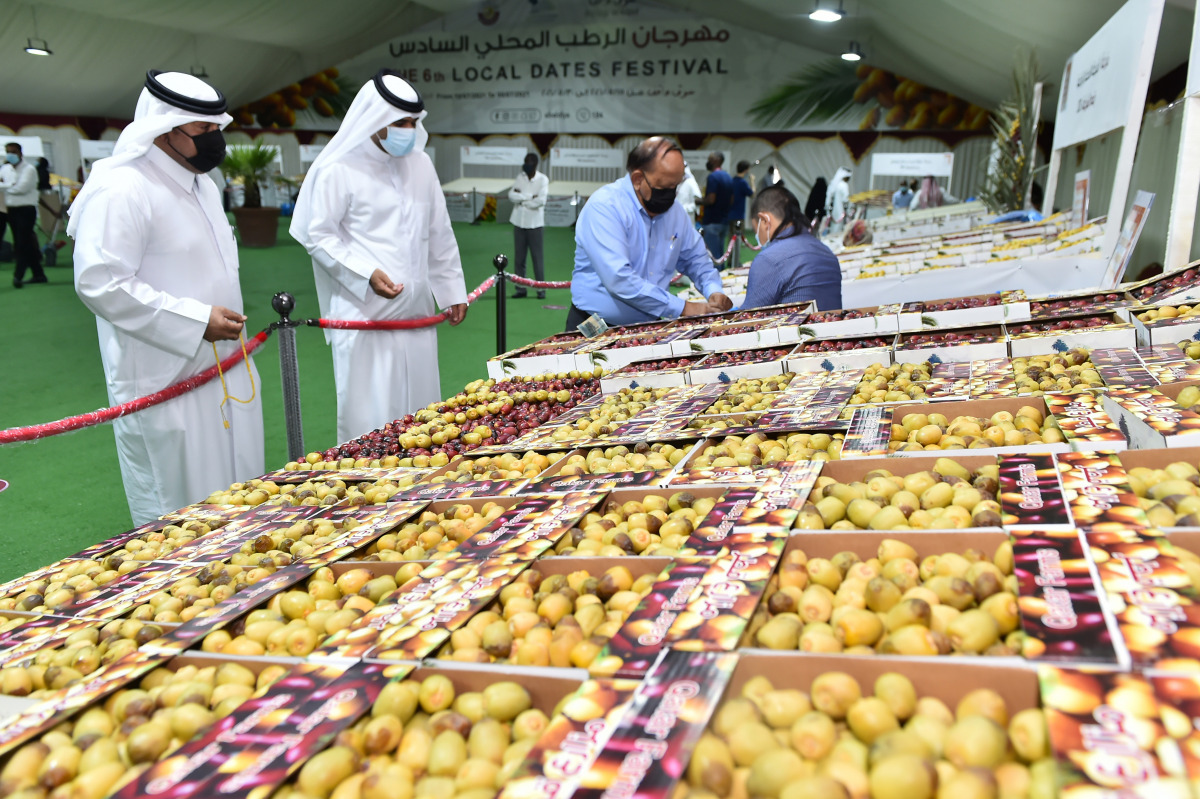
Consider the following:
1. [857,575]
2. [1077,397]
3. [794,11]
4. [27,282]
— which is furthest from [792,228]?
[794,11]

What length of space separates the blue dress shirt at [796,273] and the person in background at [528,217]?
6.86 meters

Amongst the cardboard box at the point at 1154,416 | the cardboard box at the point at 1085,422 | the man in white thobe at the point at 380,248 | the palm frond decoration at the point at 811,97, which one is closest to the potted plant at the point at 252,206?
the man in white thobe at the point at 380,248

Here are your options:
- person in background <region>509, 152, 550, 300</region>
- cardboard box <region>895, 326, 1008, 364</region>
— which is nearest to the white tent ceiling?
person in background <region>509, 152, 550, 300</region>

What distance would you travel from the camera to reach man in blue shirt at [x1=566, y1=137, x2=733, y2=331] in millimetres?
4211

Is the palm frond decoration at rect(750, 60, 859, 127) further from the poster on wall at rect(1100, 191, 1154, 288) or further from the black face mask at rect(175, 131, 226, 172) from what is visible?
the black face mask at rect(175, 131, 226, 172)

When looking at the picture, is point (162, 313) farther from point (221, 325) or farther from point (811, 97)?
point (811, 97)

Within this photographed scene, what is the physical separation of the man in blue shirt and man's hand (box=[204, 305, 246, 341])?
1.59 meters

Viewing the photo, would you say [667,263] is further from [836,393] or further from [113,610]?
[113,610]

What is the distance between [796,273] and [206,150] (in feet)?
9.24

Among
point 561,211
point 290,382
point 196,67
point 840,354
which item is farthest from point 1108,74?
point 196,67

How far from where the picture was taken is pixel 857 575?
1317mm

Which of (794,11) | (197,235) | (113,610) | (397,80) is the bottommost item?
(113,610)

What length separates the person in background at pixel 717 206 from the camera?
1275 cm

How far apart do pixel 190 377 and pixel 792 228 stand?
297cm
